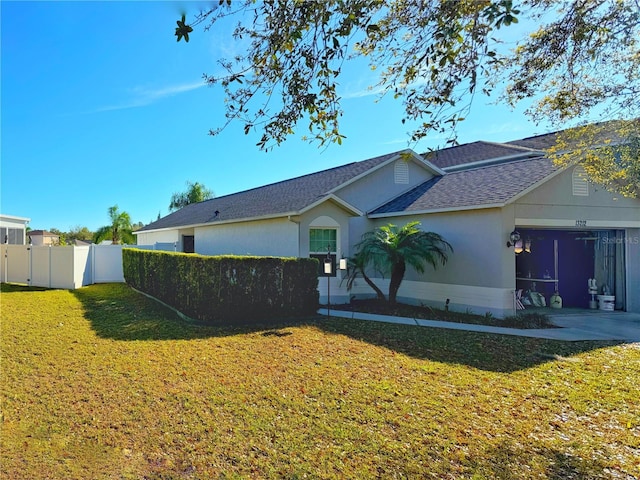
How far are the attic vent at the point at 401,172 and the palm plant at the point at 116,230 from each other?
29492 millimetres

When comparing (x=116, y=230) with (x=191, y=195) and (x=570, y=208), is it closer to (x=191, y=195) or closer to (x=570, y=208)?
(x=191, y=195)

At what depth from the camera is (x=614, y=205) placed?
1195cm

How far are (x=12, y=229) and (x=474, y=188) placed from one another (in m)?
25.1

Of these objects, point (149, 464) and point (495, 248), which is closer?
point (149, 464)

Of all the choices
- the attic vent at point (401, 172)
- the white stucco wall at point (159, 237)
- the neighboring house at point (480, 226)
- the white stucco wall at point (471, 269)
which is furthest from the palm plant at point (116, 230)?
the white stucco wall at point (471, 269)

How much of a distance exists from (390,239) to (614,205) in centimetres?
739

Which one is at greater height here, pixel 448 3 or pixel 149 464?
pixel 448 3

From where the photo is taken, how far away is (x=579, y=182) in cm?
1144

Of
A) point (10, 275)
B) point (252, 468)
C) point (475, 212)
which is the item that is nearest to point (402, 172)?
point (475, 212)

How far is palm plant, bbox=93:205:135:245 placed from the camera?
1393 inches

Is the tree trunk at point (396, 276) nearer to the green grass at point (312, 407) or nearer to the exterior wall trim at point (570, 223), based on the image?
the exterior wall trim at point (570, 223)

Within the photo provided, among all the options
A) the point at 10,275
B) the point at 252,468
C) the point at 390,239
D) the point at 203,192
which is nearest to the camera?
the point at 252,468

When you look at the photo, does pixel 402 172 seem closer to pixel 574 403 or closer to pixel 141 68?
pixel 141 68

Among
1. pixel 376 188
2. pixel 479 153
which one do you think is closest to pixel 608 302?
pixel 376 188
